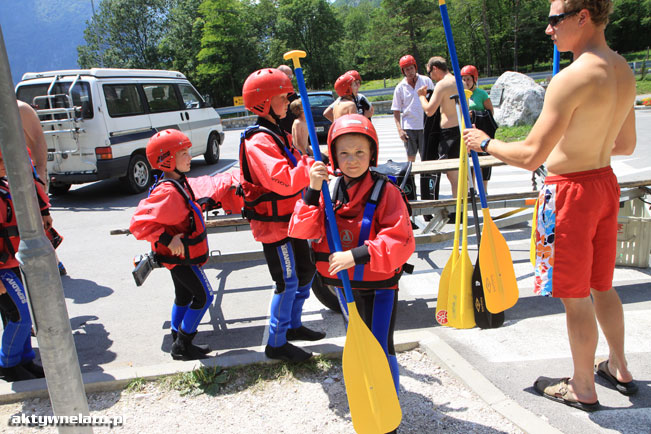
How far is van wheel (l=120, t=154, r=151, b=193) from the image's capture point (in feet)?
32.8

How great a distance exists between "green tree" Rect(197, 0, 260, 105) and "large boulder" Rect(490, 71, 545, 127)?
3910 cm

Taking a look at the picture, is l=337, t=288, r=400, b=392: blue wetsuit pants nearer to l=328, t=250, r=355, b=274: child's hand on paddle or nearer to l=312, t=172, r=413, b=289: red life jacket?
l=312, t=172, r=413, b=289: red life jacket

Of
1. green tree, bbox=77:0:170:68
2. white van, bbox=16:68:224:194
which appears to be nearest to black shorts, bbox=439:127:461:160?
white van, bbox=16:68:224:194

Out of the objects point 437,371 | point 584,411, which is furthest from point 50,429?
point 584,411

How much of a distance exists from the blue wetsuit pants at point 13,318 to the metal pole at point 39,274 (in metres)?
1.65

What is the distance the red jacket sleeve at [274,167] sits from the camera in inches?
113

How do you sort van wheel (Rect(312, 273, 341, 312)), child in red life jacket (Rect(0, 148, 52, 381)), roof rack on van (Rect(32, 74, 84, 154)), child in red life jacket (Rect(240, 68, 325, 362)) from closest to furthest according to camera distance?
child in red life jacket (Rect(240, 68, 325, 362)) → child in red life jacket (Rect(0, 148, 52, 381)) → van wheel (Rect(312, 273, 341, 312)) → roof rack on van (Rect(32, 74, 84, 154))

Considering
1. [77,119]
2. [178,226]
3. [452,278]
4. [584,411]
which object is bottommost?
[584,411]

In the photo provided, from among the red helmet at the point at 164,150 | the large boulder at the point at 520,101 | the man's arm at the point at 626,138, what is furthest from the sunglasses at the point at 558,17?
the large boulder at the point at 520,101

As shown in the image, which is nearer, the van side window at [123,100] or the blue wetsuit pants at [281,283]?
the blue wetsuit pants at [281,283]

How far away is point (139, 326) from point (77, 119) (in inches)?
241

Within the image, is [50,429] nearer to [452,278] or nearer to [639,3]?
[452,278]

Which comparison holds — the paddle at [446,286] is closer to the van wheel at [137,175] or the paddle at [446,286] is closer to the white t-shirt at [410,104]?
the white t-shirt at [410,104]

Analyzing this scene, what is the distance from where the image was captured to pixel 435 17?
52.6 meters
